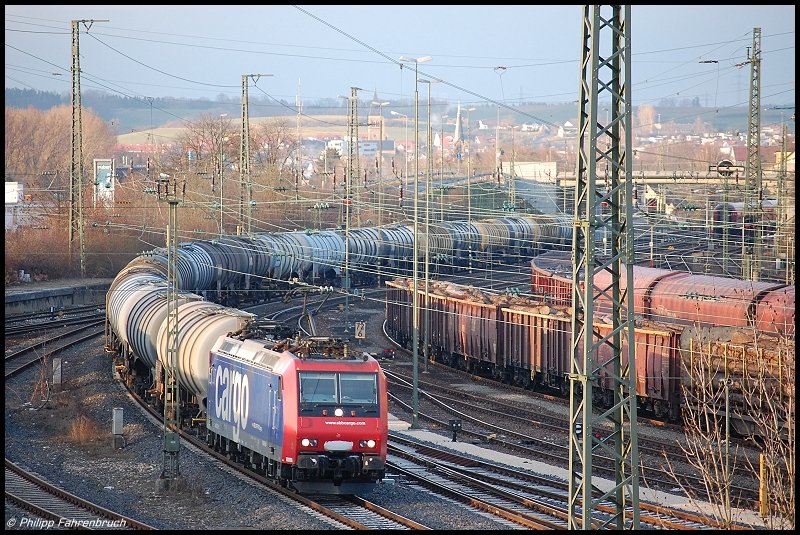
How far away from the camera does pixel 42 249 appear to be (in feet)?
190

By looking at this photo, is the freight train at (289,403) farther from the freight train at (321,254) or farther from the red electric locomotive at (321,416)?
the freight train at (321,254)

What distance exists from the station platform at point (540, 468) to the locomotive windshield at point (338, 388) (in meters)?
5.21

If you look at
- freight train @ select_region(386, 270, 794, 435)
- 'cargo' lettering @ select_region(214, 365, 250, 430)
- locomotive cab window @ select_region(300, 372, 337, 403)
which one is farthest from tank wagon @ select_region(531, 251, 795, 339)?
locomotive cab window @ select_region(300, 372, 337, 403)

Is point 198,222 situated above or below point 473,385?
above

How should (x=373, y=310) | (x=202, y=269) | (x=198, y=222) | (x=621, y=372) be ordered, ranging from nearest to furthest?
(x=621, y=372), (x=202, y=269), (x=373, y=310), (x=198, y=222)

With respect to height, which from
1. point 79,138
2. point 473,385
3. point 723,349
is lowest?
point 473,385

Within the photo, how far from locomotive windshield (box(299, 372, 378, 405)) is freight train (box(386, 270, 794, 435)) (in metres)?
4.39

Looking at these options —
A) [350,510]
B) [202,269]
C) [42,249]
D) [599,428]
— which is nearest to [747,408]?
[599,428]

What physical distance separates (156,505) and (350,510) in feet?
11.5

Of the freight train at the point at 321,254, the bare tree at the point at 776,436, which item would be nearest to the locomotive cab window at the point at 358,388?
the bare tree at the point at 776,436

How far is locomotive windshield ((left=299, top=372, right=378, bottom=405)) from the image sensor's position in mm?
18547

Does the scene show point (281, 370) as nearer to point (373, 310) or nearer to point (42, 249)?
point (373, 310)

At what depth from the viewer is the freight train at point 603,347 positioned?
988 inches

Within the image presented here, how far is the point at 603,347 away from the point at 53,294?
102 feet
